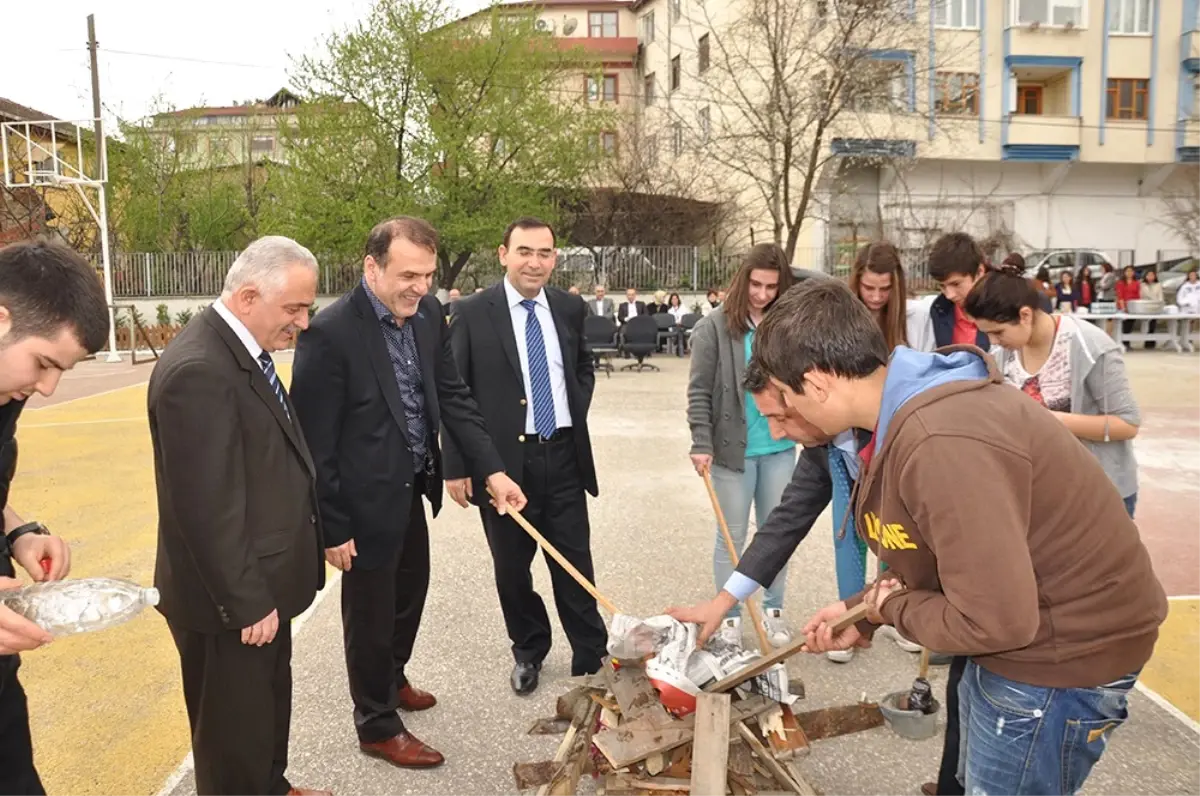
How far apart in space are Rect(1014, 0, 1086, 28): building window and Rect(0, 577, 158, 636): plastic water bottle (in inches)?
1388

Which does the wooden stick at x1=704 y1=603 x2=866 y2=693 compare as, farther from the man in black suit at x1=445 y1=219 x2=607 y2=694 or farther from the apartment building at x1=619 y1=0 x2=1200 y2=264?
the apartment building at x1=619 y1=0 x2=1200 y2=264

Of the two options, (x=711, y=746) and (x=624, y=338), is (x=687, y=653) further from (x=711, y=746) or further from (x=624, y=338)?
(x=624, y=338)

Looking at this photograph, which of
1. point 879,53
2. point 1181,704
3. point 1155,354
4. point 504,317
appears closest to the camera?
point 1181,704

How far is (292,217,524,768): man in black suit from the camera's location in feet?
11.1

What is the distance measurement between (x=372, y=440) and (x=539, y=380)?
0.96 m

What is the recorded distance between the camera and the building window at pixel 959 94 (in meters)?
25.5

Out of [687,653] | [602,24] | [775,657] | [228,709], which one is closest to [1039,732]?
[775,657]

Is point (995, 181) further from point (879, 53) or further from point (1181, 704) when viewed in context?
point (1181, 704)

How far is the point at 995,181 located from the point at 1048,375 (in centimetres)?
3241

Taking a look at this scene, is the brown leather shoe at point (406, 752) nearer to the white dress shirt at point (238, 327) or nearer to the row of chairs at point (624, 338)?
the white dress shirt at point (238, 327)

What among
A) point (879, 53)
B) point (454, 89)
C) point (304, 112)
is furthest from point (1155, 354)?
point (304, 112)

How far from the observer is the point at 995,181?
32250mm

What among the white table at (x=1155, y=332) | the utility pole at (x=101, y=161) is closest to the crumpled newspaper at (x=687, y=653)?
the white table at (x=1155, y=332)

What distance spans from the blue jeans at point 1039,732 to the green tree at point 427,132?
24702 millimetres
